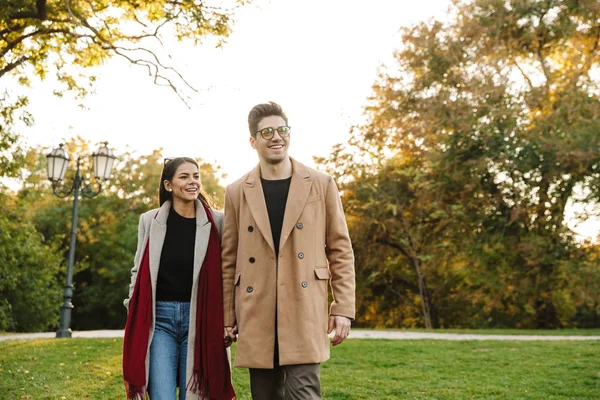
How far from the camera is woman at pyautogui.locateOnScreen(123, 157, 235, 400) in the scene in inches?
160

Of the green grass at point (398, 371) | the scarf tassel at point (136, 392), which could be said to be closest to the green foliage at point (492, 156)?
the green grass at point (398, 371)

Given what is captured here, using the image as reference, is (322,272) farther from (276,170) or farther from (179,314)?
(179,314)

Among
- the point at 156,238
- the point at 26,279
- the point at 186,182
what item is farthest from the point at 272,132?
the point at 26,279

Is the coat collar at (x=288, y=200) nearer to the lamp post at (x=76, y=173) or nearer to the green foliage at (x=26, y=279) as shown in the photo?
the lamp post at (x=76, y=173)

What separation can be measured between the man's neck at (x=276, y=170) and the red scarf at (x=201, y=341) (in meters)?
A: 0.64

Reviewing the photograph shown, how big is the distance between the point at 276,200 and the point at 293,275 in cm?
49

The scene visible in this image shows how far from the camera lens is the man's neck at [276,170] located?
4105 millimetres

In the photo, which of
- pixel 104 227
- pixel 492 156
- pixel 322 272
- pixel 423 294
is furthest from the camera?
pixel 104 227

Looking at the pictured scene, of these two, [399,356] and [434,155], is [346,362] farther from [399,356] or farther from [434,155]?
[434,155]

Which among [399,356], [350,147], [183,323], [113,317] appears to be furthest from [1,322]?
[183,323]

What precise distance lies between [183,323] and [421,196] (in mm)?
19443

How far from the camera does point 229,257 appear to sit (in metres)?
4.17

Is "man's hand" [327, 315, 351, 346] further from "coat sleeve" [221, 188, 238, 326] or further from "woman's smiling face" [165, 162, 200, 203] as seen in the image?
"woman's smiling face" [165, 162, 200, 203]

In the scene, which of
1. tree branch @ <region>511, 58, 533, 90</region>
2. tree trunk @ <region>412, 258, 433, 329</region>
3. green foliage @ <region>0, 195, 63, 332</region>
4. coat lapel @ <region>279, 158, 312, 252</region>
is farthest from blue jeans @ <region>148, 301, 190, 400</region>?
tree trunk @ <region>412, 258, 433, 329</region>
